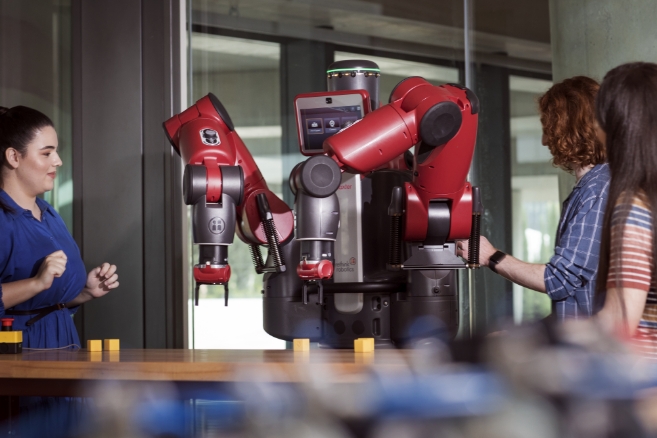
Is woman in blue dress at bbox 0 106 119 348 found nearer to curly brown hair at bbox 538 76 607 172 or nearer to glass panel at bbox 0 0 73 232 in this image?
glass panel at bbox 0 0 73 232

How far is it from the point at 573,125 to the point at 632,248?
1019 millimetres

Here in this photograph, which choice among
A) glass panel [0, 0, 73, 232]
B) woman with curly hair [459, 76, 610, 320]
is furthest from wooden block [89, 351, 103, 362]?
glass panel [0, 0, 73, 232]

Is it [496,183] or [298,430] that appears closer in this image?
[298,430]

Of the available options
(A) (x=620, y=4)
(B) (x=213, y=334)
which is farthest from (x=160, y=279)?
(A) (x=620, y=4)

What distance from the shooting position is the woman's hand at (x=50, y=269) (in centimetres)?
211

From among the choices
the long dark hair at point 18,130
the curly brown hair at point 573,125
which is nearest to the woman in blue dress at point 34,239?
the long dark hair at point 18,130

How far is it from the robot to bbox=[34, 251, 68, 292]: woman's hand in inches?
18.7

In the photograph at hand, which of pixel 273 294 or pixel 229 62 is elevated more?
pixel 229 62

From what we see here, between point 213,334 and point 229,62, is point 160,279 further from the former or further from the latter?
point 229,62

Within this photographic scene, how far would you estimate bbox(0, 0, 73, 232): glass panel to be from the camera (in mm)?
3535

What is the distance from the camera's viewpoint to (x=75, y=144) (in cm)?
346

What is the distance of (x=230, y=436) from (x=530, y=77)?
346cm

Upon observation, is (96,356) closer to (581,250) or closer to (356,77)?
(356,77)

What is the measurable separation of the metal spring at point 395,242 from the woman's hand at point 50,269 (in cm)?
93
